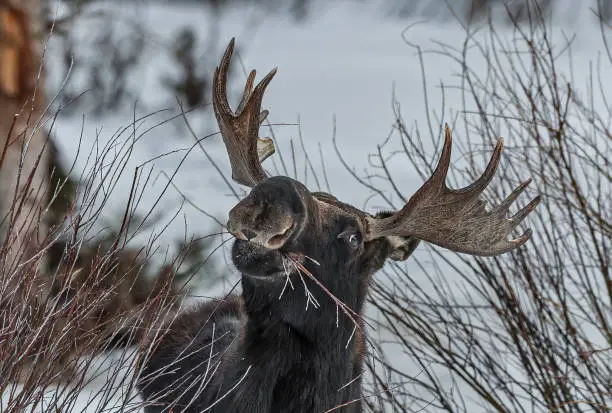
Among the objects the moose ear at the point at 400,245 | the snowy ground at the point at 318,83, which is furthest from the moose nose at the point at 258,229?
the snowy ground at the point at 318,83

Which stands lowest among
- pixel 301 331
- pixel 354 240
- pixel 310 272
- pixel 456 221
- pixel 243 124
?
pixel 301 331

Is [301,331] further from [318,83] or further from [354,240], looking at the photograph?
[318,83]

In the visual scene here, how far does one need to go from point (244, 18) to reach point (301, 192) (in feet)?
50.5

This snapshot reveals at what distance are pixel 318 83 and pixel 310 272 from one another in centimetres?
1387

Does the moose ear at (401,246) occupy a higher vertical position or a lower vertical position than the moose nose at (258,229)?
higher

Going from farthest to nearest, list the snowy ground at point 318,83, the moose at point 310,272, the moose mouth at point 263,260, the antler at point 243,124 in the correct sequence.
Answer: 1. the snowy ground at point 318,83
2. the antler at point 243,124
3. the moose at point 310,272
4. the moose mouth at point 263,260

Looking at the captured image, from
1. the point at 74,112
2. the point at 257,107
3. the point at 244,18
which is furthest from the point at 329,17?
the point at 257,107

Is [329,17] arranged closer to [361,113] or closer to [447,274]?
[361,113]

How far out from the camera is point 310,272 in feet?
10.5

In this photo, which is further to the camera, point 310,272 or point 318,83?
point 318,83

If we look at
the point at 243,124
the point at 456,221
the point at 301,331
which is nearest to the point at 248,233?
the point at 301,331

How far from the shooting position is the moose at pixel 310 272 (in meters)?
3.12

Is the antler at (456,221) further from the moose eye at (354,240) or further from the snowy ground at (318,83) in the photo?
the snowy ground at (318,83)

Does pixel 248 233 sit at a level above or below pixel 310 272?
below
